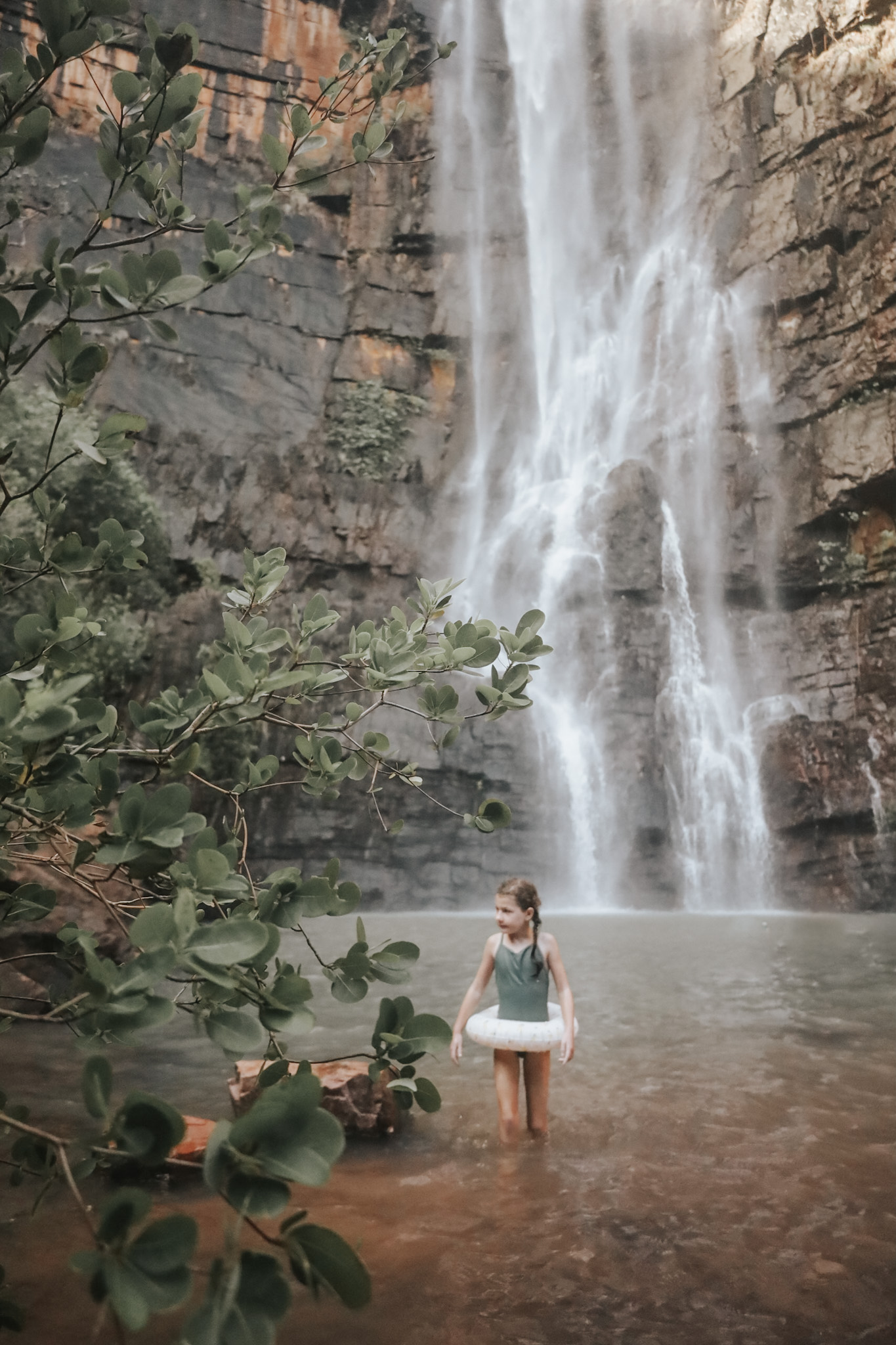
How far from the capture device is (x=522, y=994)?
384 cm

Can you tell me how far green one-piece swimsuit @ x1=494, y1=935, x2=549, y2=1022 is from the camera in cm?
384

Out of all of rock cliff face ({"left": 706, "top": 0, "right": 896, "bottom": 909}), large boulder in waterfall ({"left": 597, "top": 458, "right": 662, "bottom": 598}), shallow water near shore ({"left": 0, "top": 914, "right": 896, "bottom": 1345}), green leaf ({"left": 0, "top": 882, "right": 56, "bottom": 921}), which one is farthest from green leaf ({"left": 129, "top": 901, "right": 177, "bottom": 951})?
large boulder in waterfall ({"left": 597, "top": 458, "right": 662, "bottom": 598})

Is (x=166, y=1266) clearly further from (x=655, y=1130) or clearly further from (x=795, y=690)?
(x=795, y=690)

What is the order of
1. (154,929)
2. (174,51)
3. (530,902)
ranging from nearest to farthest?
(154,929) < (174,51) < (530,902)

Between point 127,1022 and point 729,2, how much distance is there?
2977 cm

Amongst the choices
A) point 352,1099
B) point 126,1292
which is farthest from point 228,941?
point 352,1099

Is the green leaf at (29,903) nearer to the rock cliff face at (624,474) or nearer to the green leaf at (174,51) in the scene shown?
the green leaf at (174,51)

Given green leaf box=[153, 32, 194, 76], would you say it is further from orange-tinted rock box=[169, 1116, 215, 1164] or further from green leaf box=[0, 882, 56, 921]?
orange-tinted rock box=[169, 1116, 215, 1164]

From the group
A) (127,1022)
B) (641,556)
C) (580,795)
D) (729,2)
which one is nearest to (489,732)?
(580,795)

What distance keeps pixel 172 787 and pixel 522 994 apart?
2.93 metres

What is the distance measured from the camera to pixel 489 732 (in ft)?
59.8

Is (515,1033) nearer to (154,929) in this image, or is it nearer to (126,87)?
(154,929)

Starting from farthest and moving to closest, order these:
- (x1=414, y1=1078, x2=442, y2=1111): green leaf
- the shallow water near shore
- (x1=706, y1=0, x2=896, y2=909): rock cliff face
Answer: (x1=706, y1=0, x2=896, y2=909): rock cliff face, the shallow water near shore, (x1=414, y1=1078, x2=442, y2=1111): green leaf

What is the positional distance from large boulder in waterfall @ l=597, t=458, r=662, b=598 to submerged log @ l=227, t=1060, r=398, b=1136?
16.6 meters
